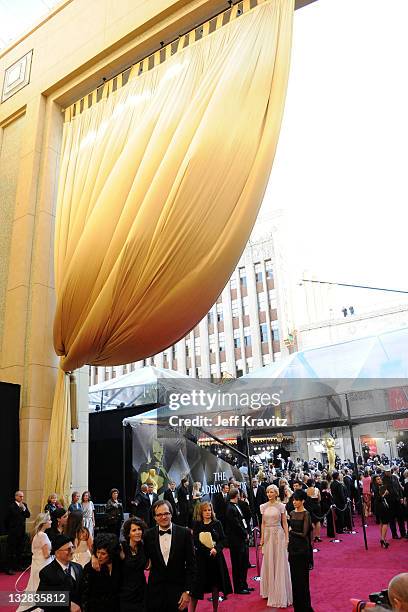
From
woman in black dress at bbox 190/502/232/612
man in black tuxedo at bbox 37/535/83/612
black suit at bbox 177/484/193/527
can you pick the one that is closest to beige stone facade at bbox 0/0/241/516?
black suit at bbox 177/484/193/527

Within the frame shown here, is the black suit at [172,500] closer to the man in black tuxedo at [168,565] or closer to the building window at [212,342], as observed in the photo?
the man in black tuxedo at [168,565]

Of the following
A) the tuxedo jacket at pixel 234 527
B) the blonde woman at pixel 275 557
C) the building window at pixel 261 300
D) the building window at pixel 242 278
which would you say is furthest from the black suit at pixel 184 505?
the building window at pixel 242 278

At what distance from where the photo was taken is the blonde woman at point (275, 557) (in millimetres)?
4879

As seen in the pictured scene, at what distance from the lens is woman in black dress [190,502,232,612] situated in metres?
4.67

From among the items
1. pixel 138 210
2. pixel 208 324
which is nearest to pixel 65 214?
pixel 138 210

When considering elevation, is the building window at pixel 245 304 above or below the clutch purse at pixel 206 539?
above

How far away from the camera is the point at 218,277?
5977mm

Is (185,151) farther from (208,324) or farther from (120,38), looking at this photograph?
(208,324)

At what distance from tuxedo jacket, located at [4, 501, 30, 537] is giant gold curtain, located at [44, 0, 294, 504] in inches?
16.0

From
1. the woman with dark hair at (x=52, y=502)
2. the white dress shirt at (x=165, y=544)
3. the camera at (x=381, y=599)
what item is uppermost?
A: the woman with dark hair at (x=52, y=502)

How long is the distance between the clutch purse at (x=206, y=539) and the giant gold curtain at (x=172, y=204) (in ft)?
7.88

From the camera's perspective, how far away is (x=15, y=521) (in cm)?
624

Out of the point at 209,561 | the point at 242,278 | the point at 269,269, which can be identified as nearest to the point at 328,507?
the point at 209,561

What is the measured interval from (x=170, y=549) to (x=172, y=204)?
4.05 m
